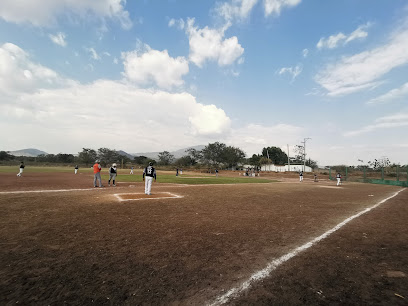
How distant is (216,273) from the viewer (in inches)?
134

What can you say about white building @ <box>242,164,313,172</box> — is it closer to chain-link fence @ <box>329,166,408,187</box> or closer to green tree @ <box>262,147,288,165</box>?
green tree @ <box>262,147,288,165</box>

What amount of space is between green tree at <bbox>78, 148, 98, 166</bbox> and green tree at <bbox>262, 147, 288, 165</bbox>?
88096mm

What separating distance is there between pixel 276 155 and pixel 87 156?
95854mm

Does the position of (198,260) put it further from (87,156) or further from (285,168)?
(87,156)

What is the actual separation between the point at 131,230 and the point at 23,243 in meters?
2.26

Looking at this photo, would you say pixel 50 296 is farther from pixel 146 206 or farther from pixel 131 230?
pixel 146 206

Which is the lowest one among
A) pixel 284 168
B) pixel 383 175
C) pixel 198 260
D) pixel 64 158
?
pixel 198 260

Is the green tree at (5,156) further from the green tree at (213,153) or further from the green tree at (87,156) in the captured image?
the green tree at (213,153)

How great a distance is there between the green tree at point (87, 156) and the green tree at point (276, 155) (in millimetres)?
88096

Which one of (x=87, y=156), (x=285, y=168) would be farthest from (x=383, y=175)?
(x=87, y=156)

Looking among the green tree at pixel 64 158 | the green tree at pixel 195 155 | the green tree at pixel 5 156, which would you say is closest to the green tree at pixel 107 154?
the green tree at pixel 64 158

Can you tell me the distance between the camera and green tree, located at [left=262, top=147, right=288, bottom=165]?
10688cm

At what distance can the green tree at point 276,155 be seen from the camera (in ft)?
351

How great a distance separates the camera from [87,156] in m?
104
